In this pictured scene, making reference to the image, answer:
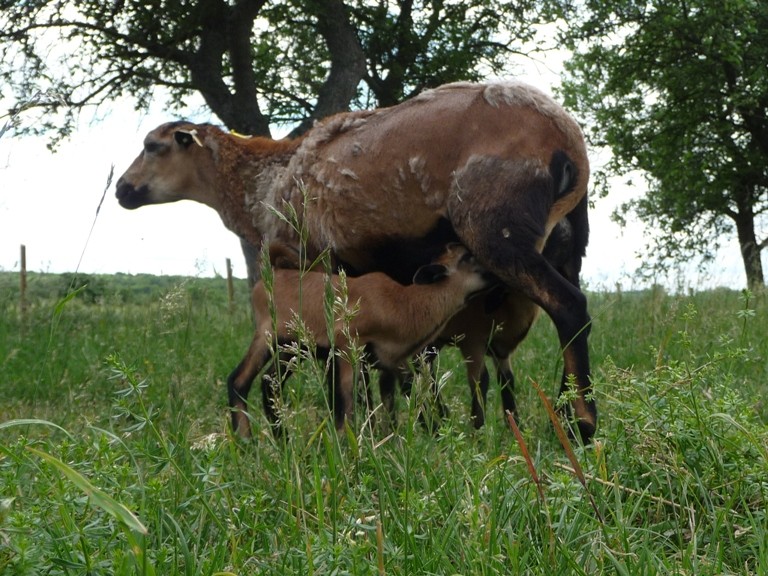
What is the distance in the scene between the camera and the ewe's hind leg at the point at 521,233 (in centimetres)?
520

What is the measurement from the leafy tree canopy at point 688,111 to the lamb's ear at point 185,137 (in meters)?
14.6


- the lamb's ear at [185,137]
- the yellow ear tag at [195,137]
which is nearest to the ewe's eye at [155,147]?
the lamb's ear at [185,137]

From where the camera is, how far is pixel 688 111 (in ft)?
84.0

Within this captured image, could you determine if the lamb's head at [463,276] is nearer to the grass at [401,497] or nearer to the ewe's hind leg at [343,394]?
the ewe's hind leg at [343,394]

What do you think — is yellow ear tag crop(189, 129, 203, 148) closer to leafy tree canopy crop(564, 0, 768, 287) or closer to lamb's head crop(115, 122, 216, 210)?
lamb's head crop(115, 122, 216, 210)

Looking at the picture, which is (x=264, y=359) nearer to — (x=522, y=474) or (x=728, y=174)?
(x=522, y=474)

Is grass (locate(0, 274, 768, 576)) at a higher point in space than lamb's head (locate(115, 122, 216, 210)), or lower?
lower

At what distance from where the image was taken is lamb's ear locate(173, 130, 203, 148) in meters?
7.45

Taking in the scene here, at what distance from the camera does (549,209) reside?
18.0ft

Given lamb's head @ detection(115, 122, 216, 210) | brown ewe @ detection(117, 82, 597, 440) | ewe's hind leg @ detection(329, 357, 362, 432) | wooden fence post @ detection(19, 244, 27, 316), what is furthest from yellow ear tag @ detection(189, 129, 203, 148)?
wooden fence post @ detection(19, 244, 27, 316)

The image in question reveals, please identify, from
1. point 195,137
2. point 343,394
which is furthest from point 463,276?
point 195,137

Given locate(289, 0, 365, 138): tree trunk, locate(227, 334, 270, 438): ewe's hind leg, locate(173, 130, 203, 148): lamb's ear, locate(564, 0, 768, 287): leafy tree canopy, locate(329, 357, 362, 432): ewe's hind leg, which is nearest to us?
locate(329, 357, 362, 432): ewe's hind leg

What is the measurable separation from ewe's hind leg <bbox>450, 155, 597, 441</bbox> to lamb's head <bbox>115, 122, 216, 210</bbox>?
2.75 metres

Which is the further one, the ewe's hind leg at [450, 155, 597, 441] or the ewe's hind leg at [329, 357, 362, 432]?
the ewe's hind leg at [329, 357, 362, 432]
